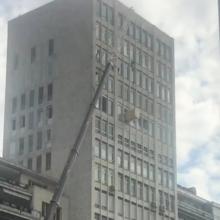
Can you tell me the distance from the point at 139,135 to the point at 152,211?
37.5ft

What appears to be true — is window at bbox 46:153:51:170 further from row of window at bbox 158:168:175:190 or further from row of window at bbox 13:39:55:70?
row of window at bbox 158:168:175:190

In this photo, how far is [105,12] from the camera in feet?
446

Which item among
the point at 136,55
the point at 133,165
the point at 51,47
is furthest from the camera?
the point at 136,55

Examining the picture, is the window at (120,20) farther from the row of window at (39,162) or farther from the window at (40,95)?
the row of window at (39,162)

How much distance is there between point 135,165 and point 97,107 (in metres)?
11.5

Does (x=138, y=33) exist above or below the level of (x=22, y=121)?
above

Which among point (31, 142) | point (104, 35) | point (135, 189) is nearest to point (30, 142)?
point (31, 142)

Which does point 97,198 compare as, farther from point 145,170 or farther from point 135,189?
point 145,170

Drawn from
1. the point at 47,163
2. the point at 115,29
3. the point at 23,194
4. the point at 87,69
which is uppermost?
the point at 115,29

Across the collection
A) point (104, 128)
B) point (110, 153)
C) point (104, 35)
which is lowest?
point (110, 153)

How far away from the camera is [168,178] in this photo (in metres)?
141

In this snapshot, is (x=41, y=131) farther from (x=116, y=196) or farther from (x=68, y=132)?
(x=116, y=196)

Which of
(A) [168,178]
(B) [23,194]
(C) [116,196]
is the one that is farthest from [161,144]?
(B) [23,194]

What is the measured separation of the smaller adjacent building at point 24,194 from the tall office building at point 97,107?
3.89 metres
